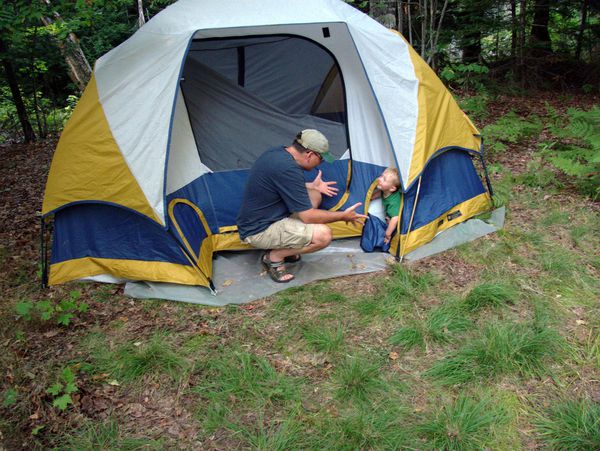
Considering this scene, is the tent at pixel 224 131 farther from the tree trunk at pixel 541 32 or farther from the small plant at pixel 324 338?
the tree trunk at pixel 541 32

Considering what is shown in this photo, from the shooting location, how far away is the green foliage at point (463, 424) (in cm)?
221

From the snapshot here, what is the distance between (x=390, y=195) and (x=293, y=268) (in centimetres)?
104

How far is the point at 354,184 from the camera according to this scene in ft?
14.2

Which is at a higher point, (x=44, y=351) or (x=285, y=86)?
(x=285, y=86)

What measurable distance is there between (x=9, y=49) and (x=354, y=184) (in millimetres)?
5448

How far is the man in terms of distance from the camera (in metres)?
3.40

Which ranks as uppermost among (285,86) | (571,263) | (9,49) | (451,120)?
A: (9,49)

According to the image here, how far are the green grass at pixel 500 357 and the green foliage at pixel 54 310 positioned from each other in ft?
→ 7.63

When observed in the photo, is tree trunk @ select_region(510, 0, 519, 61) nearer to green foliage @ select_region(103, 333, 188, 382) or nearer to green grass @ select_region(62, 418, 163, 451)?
green foliage @ select_region(103, 333, 188, 382)

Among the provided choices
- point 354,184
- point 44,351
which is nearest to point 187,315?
point 44,351

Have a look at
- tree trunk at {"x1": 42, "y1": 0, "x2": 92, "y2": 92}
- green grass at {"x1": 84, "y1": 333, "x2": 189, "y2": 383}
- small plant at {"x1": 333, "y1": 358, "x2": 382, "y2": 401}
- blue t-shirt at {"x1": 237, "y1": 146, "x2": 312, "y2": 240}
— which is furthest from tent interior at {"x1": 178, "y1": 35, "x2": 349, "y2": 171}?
tree trunk at {"x1": 42, "y1": 0, "x2": 92, "y2": 92}

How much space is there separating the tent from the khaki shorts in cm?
53

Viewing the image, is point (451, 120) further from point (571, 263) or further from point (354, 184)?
point (571, 263)

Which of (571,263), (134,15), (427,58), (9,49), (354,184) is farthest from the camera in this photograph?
(134,15)
